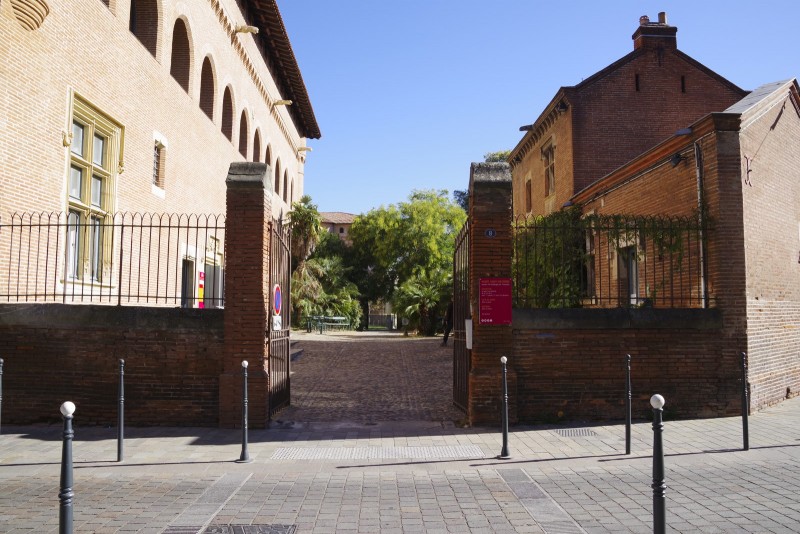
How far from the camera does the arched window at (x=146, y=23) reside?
49.6 feet

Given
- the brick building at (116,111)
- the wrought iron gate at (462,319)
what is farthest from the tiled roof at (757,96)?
the brick building at (116,111)

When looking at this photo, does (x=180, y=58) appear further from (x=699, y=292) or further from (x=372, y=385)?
(x=699, y=292)

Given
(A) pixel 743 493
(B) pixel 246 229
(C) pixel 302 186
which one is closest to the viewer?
(A) pixel 743 493

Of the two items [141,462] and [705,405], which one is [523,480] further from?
[705,405]

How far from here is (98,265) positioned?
12.9m

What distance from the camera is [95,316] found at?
913 cm

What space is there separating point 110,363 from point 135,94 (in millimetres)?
7360

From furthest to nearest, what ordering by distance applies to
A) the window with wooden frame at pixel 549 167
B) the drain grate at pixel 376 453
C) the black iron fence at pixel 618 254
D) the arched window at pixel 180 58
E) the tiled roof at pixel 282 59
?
the tiled roof at pixel 282 59 → the window with wooden frame at pixel 549 167 → the arched window at pixel 180 58 → the black iron fence at pixel 618 254 → the drain grate at pixel 376 453

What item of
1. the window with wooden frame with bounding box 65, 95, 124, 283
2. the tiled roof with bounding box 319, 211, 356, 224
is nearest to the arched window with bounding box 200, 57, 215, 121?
the window with wooden frame with bounding box 65, 95, 124, 283

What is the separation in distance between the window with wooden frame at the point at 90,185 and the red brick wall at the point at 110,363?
230 cm

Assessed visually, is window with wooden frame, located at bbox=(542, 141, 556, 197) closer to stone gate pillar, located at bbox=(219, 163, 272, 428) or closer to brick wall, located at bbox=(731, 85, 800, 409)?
brick wall, located at bbox=(731, 85, 800, 409)

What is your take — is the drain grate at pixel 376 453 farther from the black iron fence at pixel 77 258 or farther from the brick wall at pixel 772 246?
the brick wall at pixel 772 246

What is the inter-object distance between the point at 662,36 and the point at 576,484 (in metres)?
19.8

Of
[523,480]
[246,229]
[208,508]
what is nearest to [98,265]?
[246,229]
